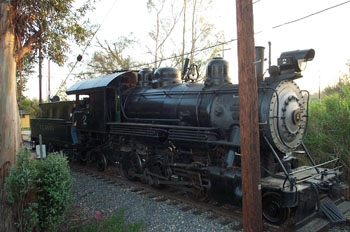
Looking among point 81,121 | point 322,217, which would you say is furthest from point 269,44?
point 81,121

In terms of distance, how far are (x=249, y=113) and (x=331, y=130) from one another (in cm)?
526

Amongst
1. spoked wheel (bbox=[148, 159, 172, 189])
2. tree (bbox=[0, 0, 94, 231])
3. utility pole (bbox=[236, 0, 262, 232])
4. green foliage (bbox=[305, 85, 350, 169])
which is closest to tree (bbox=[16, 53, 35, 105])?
tree (bbox=[0, 0, 94, 231])

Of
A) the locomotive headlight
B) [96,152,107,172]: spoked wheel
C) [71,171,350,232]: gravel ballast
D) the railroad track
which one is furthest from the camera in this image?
[96,152,107,172]: spoked wheel

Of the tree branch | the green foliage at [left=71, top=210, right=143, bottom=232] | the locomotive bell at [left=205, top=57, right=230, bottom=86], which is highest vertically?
the tree branch

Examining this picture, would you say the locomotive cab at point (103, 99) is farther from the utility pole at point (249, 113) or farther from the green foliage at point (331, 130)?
the green foliage at point (331, 130)

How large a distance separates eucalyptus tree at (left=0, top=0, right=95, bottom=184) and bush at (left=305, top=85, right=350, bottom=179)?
24.3 ft

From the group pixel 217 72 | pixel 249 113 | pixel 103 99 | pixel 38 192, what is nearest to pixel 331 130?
pixel 217 72

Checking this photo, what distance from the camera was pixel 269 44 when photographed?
5.47 meters

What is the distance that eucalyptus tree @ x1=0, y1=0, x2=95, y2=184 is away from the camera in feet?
15.7

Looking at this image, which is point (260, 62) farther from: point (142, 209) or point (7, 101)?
point (7, 101)

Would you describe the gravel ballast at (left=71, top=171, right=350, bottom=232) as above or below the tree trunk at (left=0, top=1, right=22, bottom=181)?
below

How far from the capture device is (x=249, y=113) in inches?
148

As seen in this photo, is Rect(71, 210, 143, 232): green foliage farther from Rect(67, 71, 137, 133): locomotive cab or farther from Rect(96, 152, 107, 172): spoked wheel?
Rect(96, 152, 107, 172): spoked wheel

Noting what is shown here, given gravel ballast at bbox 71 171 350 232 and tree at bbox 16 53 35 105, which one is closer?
gravel ballast at bbox 71 171 350 232
